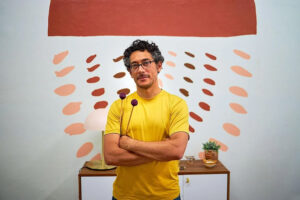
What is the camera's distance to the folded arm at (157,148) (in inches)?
44.7

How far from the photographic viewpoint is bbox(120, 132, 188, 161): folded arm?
3.73ft

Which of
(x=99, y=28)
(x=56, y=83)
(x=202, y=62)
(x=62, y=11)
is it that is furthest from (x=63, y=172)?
(x=202, y=62)

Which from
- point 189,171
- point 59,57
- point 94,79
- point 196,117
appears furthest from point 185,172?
point 59,57

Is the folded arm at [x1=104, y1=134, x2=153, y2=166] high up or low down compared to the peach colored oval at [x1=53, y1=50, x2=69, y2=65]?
down

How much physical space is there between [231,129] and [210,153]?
17.2 inches

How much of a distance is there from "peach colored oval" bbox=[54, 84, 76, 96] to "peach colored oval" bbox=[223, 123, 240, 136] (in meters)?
1.70

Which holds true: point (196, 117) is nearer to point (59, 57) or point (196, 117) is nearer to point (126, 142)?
point (126, 142)

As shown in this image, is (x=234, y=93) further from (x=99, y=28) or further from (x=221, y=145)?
(x=99, y=28)

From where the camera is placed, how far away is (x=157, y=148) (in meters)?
1.14

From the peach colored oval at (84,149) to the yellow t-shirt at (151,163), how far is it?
3.32ft

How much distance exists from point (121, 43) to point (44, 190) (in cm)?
177

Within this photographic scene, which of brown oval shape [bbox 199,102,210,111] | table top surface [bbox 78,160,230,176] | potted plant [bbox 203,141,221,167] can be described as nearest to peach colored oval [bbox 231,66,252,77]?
brown oval shape [bbox 199,102,210,111]

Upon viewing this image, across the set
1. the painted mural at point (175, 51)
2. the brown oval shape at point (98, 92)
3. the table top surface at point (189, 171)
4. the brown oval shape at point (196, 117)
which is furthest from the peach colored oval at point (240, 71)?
the brown oval shape at point (98, 92)

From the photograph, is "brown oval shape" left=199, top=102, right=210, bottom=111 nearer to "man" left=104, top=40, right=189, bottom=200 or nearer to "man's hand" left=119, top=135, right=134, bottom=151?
"man" left=104, top=40, right=189, bottom=200
